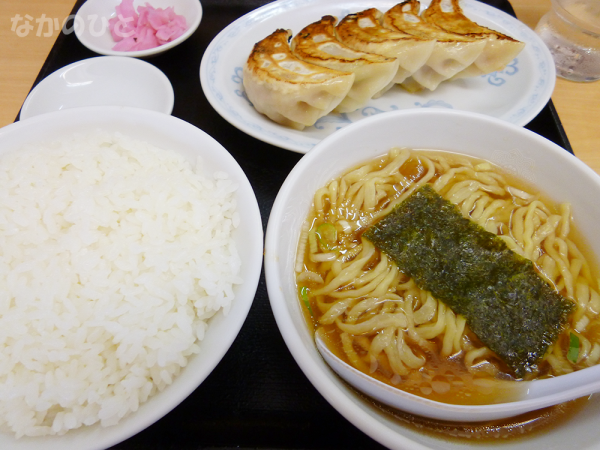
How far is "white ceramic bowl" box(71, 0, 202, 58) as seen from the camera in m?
2.42

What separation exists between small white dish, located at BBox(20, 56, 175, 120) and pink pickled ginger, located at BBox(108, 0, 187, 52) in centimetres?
24

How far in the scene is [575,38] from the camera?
2.46 m

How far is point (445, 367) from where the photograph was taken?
116cm

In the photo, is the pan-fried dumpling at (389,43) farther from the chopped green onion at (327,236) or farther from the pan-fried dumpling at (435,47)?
the chopped green onion at (327,236)

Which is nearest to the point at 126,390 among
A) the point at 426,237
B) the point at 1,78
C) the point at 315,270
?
the point at 315,270

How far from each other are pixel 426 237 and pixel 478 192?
40 centimetres

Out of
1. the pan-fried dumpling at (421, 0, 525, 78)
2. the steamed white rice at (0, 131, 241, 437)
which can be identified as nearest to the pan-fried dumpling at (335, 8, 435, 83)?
the pan-fried dumpling at (421, 0, 525, 78)

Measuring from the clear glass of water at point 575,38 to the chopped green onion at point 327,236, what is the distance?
2320 millimetres

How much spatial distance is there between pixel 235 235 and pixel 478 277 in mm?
909

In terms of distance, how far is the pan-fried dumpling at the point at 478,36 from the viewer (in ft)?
7.19

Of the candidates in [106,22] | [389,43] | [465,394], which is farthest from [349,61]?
[106,22]

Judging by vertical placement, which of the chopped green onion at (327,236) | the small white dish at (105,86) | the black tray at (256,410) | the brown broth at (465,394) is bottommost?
the black tray at (256,410)

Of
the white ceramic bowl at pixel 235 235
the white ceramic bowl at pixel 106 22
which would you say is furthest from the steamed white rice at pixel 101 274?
the white ceramic bowl at pixel 106 22

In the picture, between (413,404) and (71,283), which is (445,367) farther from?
(71,283)
